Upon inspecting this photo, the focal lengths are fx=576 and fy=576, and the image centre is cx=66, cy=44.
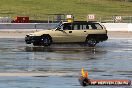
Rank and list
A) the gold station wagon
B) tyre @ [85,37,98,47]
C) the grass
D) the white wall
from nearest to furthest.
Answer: the gold station wagon → tyre @ [85,37,98,47] → the white wall → the grass

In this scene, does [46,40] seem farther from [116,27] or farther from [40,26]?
[116,27]

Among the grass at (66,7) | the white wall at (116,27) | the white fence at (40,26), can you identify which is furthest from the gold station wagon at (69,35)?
the grass at (66,7)

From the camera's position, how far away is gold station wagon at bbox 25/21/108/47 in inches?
1361

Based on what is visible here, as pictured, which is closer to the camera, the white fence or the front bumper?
the front bumper

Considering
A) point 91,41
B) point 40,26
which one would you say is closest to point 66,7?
point 40,26

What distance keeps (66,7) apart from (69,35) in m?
64.8

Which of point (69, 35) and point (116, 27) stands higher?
point (69, 35)

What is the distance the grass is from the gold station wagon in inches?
1906

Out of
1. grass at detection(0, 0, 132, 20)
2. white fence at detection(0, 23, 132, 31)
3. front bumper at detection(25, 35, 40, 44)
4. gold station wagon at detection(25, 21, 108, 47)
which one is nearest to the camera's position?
front bumper at detection(25, 35, 40, 44)

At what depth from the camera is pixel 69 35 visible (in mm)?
34625

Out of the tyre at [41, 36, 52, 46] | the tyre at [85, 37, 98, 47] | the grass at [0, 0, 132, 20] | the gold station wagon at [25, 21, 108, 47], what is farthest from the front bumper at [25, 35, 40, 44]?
the grass at [0, 0, 132, 20]

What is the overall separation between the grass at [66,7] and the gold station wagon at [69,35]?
4840cm

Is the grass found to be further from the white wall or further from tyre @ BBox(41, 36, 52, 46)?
tyre @ BBox(41, 36, 52, 46)

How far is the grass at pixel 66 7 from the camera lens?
91188 mm
